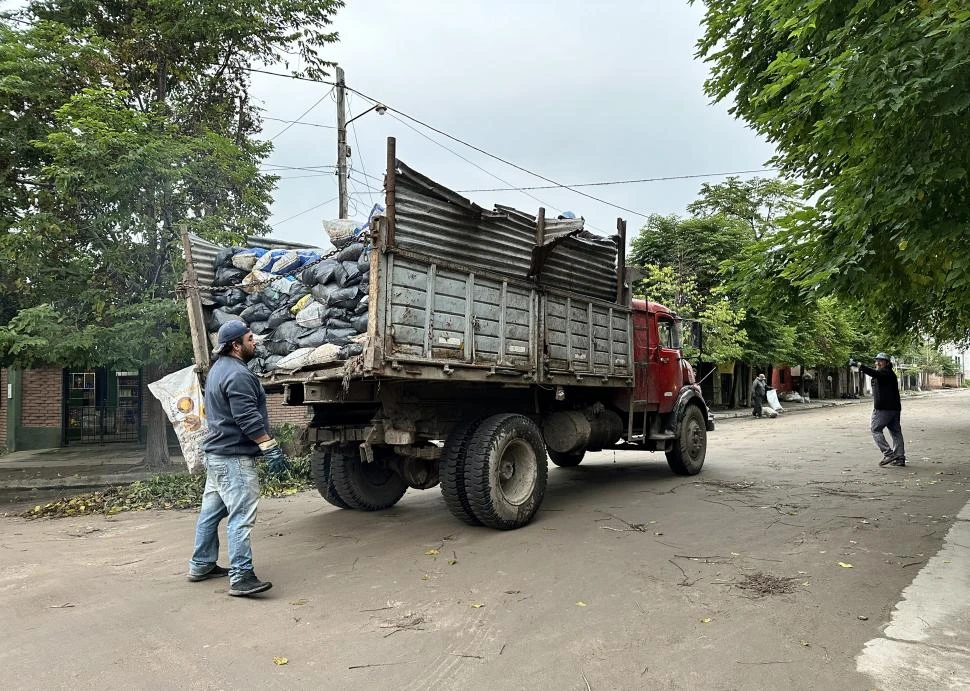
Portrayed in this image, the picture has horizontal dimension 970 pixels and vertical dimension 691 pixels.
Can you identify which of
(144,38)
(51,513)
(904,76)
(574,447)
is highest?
(144,38)

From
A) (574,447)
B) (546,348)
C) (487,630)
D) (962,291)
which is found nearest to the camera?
(487,630)

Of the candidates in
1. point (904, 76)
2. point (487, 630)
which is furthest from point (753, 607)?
point (904, 76)

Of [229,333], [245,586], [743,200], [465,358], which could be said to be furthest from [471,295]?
[743,200]

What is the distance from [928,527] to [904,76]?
14.1 ft

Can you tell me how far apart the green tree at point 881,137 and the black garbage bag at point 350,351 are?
3.74m

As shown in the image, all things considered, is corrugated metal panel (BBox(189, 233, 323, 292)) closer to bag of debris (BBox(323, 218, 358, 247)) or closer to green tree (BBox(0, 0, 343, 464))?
bag of debris (BBox(323, 218, 358, 247))

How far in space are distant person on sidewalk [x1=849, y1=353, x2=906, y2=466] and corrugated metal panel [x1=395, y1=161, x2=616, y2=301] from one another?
5.83m

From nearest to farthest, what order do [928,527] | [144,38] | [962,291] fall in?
[962,291] < [928,527] < [144,38]

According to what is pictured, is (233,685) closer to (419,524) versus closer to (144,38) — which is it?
(419,524)

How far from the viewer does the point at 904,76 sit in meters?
3.83

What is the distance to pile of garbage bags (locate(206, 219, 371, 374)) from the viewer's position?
214 inches

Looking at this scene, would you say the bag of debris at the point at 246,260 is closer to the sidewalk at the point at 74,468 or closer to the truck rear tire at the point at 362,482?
the truck rear tire at the point at 362,482

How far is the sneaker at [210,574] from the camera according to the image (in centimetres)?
457

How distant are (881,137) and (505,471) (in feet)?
13.4
